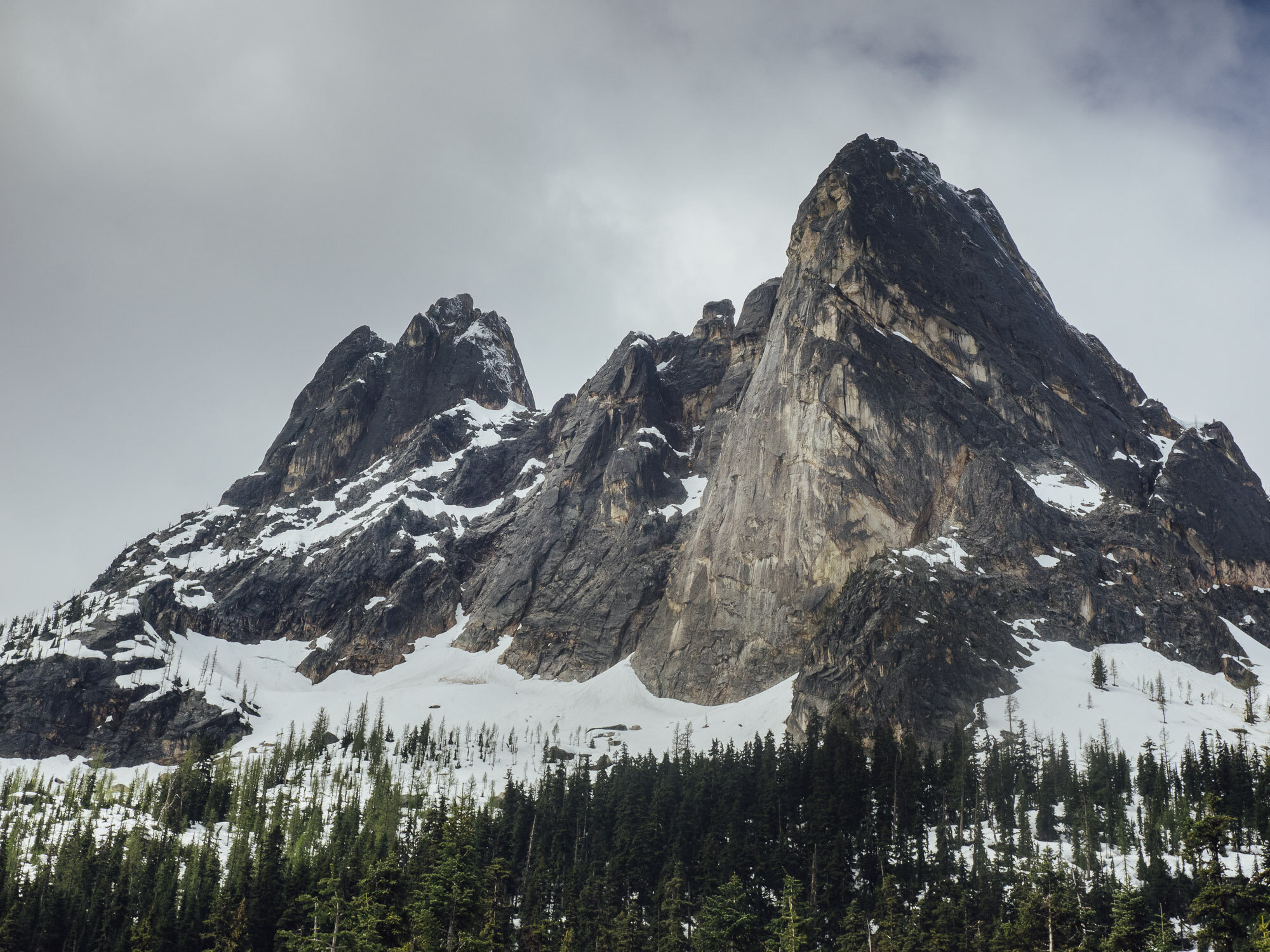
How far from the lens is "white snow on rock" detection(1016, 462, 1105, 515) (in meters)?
166

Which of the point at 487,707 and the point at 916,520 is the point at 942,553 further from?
the point at 487,707

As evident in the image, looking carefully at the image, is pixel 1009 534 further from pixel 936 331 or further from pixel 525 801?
pixel 525 801

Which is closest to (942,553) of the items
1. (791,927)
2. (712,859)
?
(712,859)

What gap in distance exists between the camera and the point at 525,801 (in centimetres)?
10200

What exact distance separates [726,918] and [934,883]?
27.7m

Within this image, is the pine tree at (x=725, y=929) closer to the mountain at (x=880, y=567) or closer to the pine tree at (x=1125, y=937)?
the pine tree at (x=1125, y=937)

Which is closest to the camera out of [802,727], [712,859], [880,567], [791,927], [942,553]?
[791,927]

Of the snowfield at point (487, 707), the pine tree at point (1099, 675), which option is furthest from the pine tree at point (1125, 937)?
the snowfield at point (487, 707)

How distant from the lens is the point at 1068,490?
169 m

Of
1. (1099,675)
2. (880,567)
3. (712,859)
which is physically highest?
(880,567)

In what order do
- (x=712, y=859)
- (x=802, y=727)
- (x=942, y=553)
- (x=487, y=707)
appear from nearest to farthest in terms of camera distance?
(x=712, y=859) < (x=802, y=727) < (x=942, y=553) < (x=487, y=707)

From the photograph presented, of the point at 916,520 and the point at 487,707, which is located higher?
the point at 916,520

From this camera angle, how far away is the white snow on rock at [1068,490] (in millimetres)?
165500

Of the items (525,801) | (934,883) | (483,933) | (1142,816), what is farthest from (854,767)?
(483,933)
